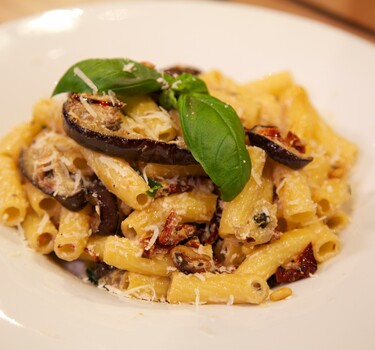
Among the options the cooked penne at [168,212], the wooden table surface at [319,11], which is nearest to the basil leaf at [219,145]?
the cooked penne at [168,212]

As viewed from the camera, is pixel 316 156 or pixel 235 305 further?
pixel 316 156

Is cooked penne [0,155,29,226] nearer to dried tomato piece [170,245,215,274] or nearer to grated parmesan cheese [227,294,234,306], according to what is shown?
dried tomato piece [170,245,215,274]

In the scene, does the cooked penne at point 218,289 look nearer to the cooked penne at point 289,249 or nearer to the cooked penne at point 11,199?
the cooked penne at point 289,249

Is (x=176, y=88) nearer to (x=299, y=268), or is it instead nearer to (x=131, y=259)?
(x=131, y=259)

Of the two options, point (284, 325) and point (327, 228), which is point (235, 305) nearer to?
point (284, 325)

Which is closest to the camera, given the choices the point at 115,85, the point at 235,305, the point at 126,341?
the point at 126,341

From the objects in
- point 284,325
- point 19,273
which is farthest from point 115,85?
point 284,325

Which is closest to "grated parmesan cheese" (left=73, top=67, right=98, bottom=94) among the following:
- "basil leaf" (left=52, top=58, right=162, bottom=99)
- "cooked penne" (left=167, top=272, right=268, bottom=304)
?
"basil leaf" (left=52, top=58, right=162, bottom=99)
